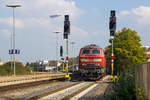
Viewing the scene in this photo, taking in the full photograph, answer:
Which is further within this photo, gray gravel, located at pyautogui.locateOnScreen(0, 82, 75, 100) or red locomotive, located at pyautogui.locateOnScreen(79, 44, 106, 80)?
red locomotive, located at pyautogui.locateOnScreen(79, 44, 106, 80)

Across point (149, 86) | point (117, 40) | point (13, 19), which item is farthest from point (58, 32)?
point (149, 86)

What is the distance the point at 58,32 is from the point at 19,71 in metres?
15.1

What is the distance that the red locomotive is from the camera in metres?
26.7

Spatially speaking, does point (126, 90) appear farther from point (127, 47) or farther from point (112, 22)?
point (127, 47)

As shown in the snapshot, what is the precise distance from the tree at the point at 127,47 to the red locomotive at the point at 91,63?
31660 millimetres

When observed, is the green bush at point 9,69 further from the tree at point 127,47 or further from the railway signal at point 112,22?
the railway signal at point 112,22

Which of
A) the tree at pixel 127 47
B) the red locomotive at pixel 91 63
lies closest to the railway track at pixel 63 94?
the red locomotive at pixel 91 63

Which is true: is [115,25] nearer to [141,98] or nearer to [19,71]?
[141,98]

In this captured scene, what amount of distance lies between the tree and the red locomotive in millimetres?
31660

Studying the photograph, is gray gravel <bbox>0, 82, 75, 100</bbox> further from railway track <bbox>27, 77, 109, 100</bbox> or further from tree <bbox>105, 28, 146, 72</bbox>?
tree <bbox>105, 28, 146, 72</bbox>

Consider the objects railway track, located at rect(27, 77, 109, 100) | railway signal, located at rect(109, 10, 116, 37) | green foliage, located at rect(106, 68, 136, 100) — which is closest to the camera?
green foliage, located at rect(106, 68, 136, 100)

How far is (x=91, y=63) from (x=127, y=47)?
123 feet

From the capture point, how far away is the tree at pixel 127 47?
199 ft

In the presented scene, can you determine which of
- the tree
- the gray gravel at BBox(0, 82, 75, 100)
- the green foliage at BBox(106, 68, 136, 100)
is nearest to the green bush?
the tree
